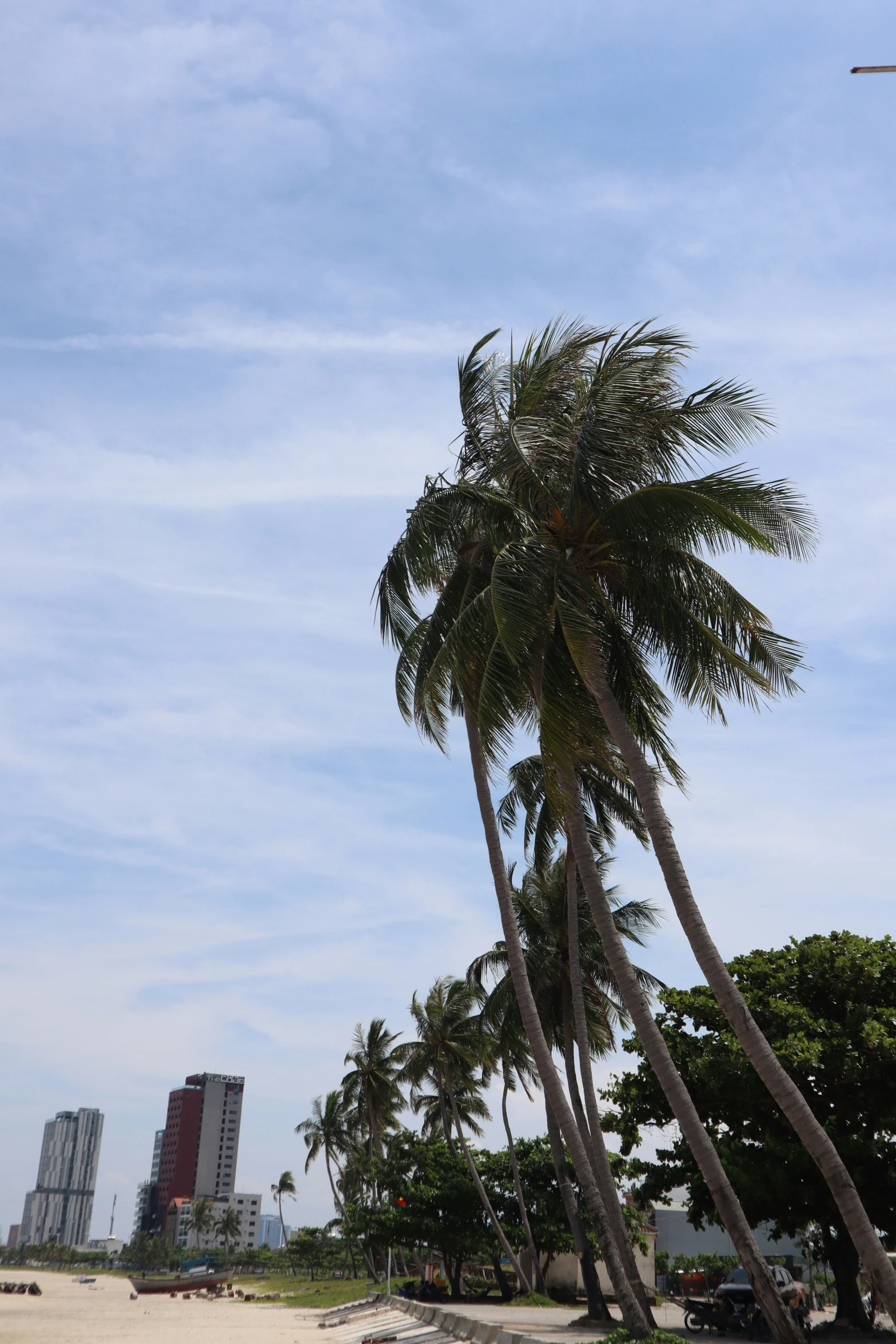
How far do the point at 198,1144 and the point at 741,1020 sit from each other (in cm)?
20186

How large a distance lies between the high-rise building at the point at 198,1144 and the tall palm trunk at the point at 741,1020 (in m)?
194

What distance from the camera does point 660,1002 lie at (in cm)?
2109

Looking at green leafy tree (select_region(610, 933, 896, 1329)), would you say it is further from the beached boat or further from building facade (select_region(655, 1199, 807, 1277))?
the beached boat

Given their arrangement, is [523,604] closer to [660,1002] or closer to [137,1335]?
[660,1002]

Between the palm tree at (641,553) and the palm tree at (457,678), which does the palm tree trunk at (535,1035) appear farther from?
the palm tree at (641,553)

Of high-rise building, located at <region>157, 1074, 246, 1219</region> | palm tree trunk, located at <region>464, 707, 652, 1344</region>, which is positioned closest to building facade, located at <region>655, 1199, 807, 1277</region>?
palm tree trunk, located at <region>464, 707, 652, 1344</region>

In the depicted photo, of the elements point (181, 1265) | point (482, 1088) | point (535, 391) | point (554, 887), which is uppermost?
point (535, 391)

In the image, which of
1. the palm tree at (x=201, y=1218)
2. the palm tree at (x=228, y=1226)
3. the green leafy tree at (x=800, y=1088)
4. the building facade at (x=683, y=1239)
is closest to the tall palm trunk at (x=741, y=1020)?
the green leafy tree at (x=800, y=1088)

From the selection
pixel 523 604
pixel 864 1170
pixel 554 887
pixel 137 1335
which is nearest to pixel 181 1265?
pixel 137 1335

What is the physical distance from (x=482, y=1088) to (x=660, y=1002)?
92.0 feet

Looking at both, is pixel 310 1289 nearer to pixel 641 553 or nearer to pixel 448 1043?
pixel 448 1043

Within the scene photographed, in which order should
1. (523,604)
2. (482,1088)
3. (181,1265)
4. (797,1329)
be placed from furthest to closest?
1. (181,1265)
2. (482,1088)
3. (523,604)
4. (797,1329)

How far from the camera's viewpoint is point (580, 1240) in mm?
25922

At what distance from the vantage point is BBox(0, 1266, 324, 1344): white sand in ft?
95.9
